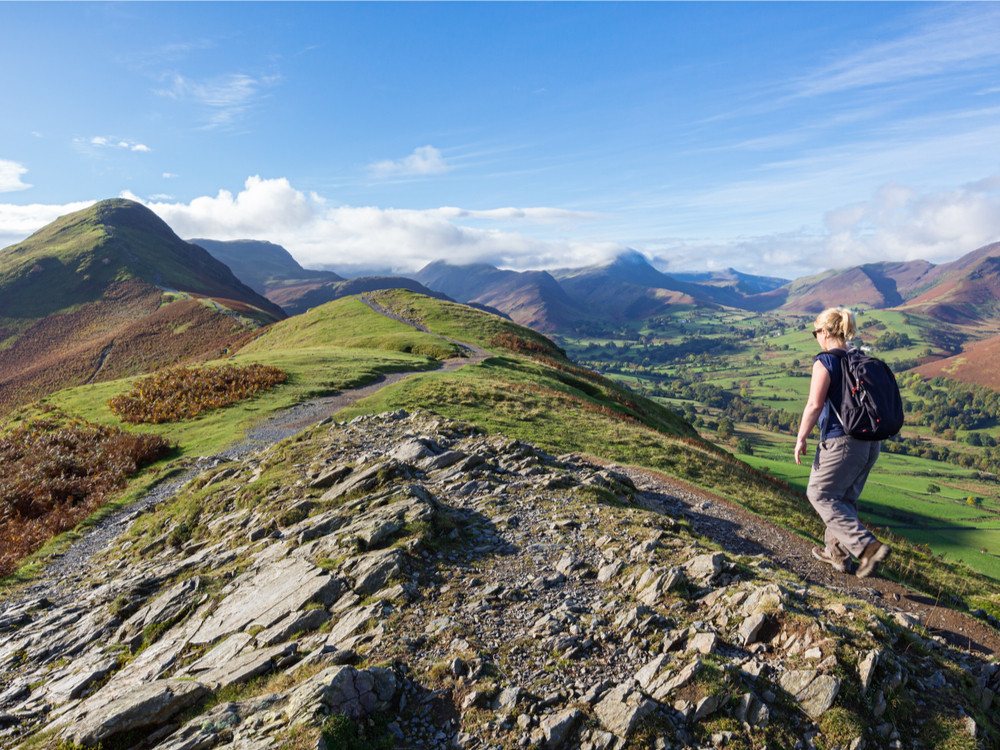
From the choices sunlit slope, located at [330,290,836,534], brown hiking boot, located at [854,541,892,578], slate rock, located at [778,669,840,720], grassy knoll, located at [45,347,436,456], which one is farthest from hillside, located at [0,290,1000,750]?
grassy knoll, located at [45,347,436,456]

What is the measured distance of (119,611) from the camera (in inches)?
511

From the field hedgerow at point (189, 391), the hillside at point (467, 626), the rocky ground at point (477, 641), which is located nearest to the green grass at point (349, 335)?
the field hedgerow at point (189, 391)

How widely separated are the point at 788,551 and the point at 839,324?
8.67 meters

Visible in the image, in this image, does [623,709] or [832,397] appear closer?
[623,709]

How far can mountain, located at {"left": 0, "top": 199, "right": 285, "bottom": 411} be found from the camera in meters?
89.8

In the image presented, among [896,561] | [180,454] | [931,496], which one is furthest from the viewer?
[931,496]

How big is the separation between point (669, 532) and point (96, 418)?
135ft

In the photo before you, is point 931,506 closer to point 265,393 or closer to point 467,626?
point 265,393

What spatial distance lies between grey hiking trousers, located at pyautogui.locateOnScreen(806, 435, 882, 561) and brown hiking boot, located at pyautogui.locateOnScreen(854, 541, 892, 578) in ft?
0.29

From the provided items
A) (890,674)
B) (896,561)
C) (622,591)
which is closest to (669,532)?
(622,591)

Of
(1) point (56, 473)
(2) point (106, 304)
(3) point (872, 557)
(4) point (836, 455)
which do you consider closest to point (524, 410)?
(4) point (836, 455)

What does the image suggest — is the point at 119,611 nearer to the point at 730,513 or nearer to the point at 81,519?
the point at 81,519

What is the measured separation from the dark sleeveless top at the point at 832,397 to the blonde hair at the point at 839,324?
60cm

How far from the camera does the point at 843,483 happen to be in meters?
9.46
